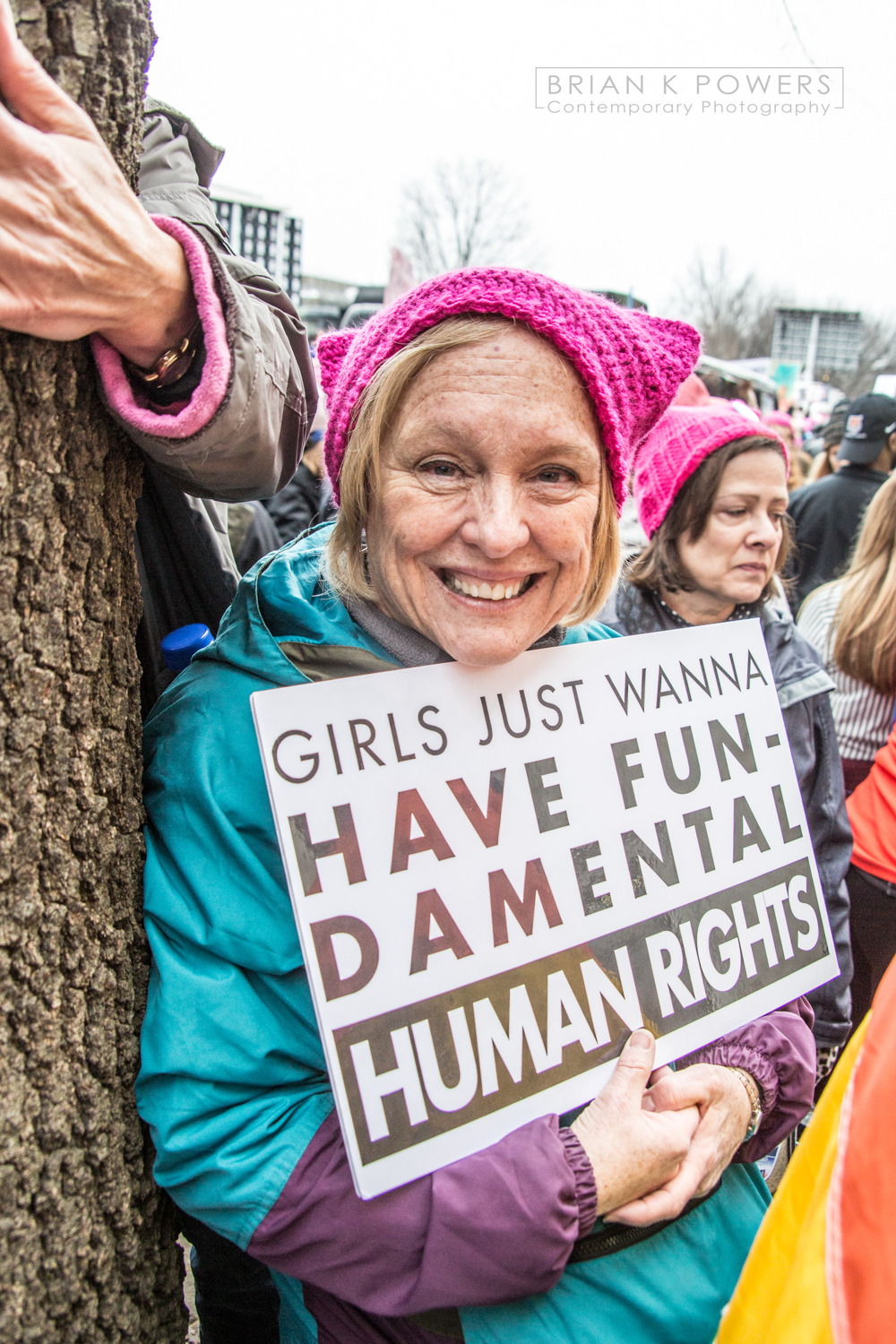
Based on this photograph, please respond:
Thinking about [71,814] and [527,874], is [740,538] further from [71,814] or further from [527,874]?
[71,814]

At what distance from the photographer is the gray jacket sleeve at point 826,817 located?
2.21 m

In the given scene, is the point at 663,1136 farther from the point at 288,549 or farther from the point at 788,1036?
the point at 288,549

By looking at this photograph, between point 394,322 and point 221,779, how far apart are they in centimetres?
73

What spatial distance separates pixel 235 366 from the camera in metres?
1.13

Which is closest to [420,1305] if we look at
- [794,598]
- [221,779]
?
[221,779]

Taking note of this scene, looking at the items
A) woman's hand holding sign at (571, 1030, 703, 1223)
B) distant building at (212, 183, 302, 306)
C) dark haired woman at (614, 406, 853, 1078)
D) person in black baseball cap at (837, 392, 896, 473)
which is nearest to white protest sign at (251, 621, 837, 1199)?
woman's hand holding sign at (571, 1030, 703, 1223)

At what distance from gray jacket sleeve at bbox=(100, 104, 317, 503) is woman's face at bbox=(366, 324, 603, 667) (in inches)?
6.9

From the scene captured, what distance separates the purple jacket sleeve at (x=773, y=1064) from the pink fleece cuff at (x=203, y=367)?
122 cm

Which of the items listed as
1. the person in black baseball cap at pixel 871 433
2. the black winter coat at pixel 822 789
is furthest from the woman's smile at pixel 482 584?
the person in black baseball cap at pixel 871 433

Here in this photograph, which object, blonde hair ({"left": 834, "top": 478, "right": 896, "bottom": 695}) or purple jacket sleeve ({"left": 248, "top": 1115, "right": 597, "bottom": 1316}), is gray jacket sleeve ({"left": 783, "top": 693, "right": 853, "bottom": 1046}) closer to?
blonde hair ({"left": 834, "top": 478, "right": 896, "bottom": 695})

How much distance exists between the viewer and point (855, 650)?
304 cm

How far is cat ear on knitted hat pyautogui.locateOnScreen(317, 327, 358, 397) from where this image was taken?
1.58 m

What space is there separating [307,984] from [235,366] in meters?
0.84

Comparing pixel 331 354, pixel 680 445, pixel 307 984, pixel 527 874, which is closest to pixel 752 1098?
pixel 527 874
